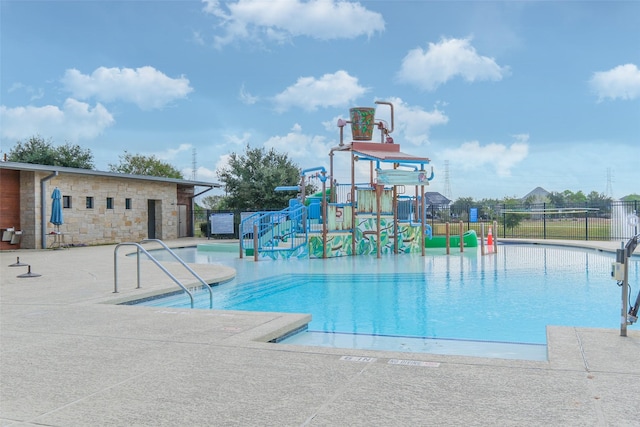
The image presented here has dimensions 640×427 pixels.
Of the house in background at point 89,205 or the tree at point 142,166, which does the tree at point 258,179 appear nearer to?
the house in background at point 89,205

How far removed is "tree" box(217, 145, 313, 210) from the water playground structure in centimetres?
1402

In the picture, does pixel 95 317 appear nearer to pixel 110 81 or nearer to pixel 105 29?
pixel 105 29

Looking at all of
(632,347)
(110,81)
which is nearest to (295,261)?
(632,347)

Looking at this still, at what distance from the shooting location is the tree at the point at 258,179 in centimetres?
3306

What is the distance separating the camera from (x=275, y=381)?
12.3 ft

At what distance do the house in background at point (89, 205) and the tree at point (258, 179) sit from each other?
10.4 feet

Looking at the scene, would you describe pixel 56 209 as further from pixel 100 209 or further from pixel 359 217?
pixel 359 217

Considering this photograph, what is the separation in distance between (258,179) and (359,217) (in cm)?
1672

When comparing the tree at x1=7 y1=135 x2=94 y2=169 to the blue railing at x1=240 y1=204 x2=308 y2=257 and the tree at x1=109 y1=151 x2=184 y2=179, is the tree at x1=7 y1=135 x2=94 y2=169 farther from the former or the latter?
the blue railing at x1=240 y1=204 x2=308 y2=257

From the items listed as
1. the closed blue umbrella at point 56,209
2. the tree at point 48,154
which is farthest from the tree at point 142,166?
the closed blue umbrella at point 56,209

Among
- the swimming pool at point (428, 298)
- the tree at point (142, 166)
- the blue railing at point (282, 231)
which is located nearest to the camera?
the swimming pool at point (428, 298)

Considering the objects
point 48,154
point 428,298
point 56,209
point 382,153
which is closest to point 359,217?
point 382,153

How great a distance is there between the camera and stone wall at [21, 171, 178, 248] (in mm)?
21203

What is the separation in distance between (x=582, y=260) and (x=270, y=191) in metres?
20.5
